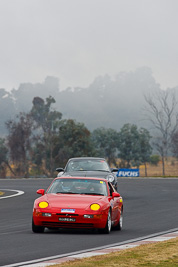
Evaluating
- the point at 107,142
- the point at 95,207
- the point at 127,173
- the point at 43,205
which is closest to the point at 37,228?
the point at 43,205

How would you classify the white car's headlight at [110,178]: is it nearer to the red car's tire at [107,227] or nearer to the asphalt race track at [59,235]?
the asphalt race track at [59,235]

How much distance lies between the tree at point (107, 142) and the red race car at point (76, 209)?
125m

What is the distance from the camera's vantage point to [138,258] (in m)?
10.3

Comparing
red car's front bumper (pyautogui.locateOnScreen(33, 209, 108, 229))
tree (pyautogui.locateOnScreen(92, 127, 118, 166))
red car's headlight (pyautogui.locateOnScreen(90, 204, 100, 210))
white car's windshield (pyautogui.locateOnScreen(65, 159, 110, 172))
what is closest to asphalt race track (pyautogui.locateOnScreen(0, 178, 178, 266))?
red car's front bumper (pyautogui.locateOnScreen(33, 209, 108, 229))

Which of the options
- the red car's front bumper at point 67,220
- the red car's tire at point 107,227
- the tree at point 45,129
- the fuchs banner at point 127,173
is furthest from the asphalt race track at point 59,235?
the tree at point 45,129

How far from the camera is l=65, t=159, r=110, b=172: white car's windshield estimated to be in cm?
2680

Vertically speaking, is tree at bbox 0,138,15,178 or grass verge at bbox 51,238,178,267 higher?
tree at bbox 0,138,15,178

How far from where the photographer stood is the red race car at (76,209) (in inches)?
563

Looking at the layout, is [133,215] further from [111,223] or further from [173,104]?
[173,104]

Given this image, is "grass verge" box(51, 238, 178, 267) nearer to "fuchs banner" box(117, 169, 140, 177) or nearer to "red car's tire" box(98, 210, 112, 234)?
"red car's tire" box(98, 210, 112, 234)

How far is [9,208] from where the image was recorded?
78.0ft

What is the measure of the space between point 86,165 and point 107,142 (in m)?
118

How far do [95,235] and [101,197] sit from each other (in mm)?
1022

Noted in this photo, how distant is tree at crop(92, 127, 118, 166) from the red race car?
411 ft
